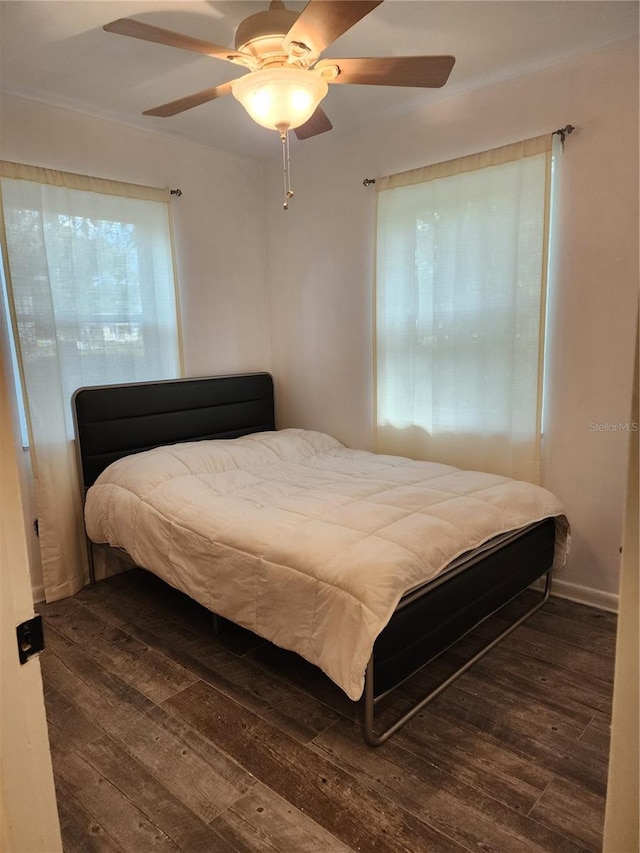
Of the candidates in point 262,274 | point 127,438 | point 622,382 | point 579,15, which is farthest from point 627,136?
point 127,438

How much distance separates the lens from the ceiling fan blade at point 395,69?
192 centimetres

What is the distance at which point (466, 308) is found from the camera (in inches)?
128

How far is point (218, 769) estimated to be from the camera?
A: 194cm

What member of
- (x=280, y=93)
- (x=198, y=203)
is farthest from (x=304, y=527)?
(x=198, y=203)

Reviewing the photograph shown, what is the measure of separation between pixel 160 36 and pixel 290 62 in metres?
0.43

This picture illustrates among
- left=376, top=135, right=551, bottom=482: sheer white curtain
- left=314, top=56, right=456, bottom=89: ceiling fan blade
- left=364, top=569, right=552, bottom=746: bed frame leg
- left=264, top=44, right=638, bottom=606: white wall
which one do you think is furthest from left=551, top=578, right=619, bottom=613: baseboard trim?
left=314, top=56, right=456, bottom=89: ceiling fan blade

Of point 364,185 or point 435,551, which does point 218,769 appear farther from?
point 364,185

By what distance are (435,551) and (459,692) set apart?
67cm

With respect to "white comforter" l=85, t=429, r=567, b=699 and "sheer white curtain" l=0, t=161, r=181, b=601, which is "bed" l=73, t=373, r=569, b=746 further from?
"sheer white curtain" l=0, t=161, r=181, b=601

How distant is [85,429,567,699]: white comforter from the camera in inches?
78.5

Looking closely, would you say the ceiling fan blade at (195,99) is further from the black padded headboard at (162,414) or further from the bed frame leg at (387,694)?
the bed frame leg at (387,694)

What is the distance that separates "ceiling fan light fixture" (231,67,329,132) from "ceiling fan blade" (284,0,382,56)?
0.31 ft

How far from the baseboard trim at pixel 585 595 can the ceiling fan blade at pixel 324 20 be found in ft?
9.34

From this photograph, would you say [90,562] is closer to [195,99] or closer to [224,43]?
[195,99]
